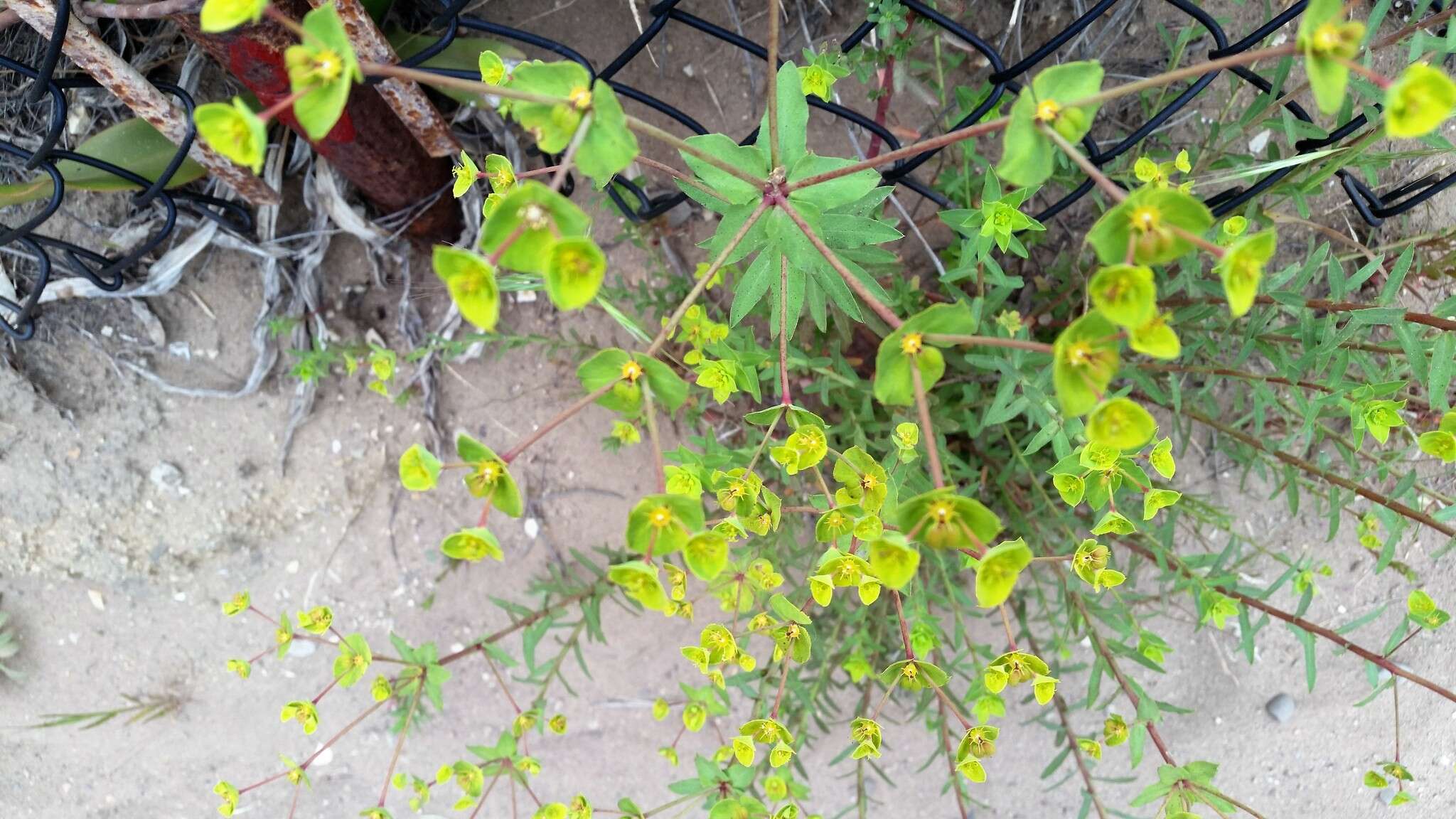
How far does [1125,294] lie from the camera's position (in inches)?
35.0

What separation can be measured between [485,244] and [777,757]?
102 centimetres

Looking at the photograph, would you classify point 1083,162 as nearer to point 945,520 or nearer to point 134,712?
point 945,520

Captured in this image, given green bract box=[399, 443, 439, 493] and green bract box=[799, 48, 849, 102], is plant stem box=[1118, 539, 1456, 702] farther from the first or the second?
green bract box=[399, 443, 439, 493]

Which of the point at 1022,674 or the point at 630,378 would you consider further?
the point at 1022,674

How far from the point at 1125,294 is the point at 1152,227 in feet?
0.23

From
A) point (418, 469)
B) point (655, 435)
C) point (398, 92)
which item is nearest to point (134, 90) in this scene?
point (398, 92)

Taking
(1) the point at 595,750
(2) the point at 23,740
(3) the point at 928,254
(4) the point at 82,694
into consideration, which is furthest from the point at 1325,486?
(2) the point at 23,740

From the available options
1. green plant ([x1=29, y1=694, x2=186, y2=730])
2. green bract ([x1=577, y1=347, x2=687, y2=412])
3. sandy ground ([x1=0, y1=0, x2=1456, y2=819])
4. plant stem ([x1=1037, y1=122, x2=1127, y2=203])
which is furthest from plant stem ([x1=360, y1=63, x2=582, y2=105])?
green plant ([x1=29, y1=694, x2=186, y2=730])

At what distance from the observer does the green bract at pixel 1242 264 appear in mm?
874

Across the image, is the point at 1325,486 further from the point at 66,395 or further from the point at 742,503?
the point at 66,395

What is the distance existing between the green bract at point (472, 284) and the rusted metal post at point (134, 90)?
48.0 inches

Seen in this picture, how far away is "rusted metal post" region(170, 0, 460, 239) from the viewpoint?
1719 mm

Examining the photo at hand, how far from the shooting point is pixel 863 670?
2.08m

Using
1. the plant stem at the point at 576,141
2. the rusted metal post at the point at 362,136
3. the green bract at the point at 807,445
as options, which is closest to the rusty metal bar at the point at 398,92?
the rusted metal post at the point at 362,136
